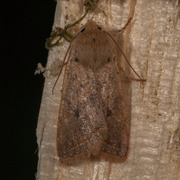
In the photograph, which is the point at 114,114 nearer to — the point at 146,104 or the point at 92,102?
the point at 92,102

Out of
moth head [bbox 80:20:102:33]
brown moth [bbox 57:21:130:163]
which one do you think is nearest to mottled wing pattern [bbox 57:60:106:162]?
brown moth [bbox 57:21:130:163]

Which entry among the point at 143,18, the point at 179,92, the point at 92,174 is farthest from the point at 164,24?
the point at 92,174

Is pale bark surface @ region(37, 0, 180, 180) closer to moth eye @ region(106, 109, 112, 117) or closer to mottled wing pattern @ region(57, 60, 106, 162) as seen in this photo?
mottled wing pattern @ region(57, 60, 106, 162)

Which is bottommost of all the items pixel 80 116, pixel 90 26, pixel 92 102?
pixel 80 116

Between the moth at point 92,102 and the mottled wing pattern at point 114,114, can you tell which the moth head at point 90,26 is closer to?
the moth at point 92,102

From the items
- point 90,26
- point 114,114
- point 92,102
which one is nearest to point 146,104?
point 114,114

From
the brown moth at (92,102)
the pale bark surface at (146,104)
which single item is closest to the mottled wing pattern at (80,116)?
the brown moth at (92,102)

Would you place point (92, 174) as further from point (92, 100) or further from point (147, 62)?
point (147, 62)
